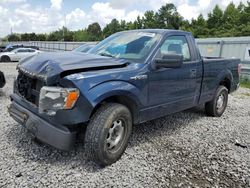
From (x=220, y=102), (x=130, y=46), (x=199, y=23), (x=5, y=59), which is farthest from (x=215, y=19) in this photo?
(x=130, y=46)

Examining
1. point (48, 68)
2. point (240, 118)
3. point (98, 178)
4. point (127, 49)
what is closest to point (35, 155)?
point (98, 178)

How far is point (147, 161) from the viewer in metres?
3.62

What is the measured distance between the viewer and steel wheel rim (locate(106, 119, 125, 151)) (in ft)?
11.2

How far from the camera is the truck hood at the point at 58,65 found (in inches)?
120

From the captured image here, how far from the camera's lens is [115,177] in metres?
3.17

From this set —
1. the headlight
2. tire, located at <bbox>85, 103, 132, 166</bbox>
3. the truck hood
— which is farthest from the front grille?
tire, located at <bbox>85, 103, 132, 166</bbox>

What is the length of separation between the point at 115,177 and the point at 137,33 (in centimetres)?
250

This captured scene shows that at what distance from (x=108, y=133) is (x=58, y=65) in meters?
1.07

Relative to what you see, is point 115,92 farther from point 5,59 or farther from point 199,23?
point 199,23

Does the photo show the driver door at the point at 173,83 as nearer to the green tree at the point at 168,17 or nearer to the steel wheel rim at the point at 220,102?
the steel wheel rim at the point at 220,102

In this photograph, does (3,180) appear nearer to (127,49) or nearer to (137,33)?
(127,49)

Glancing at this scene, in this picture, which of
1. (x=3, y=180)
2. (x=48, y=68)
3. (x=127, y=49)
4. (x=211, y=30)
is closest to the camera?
(x=3, y=180)

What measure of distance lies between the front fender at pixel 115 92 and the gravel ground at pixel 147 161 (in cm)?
86

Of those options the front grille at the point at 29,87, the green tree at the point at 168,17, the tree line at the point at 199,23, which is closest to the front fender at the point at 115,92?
the front grille at the point at 29,87
